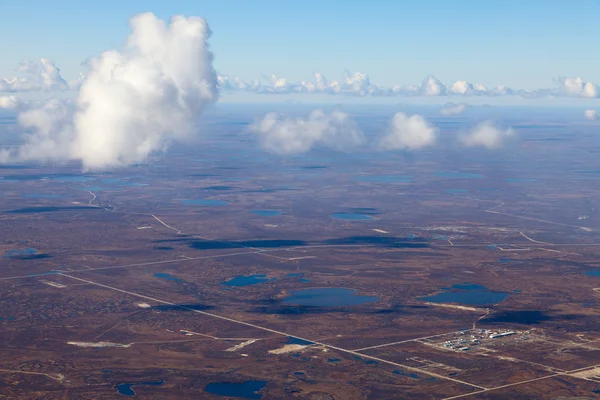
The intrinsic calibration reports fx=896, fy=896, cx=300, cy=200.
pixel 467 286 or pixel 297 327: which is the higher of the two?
pixel 297 327

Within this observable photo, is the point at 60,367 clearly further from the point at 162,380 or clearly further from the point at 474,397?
the point at 474,397

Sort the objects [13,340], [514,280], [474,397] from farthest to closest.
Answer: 1. [514,280]
2. [13,340]
3. [474,397]

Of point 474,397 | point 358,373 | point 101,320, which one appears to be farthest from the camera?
point 101,320

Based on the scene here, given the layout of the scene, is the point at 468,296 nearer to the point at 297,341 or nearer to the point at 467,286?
the point at 467,286

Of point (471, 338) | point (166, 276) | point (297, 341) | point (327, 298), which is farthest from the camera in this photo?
point (166, 276)

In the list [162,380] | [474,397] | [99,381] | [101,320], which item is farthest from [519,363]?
[101,320]

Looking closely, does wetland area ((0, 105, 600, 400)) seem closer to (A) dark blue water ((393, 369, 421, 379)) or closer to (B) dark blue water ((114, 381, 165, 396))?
(A) dark blue water ((393, 369, 421, 379))

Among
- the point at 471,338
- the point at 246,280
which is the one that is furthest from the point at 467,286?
the point at 246,280
